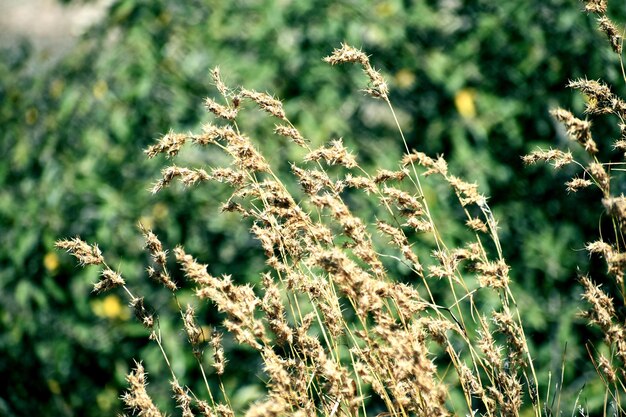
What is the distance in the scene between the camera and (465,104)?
3.27 metres

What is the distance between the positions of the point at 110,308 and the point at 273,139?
0.90 m

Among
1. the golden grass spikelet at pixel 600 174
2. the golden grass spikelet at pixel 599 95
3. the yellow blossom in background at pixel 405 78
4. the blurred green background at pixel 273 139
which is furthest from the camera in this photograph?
the yellow blossom in background at pixel 405 78

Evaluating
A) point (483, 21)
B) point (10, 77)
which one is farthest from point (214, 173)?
point (10, 77)

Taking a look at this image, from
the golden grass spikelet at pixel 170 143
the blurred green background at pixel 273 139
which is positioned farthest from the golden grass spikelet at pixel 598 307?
the blurred green background at pixel 273 139

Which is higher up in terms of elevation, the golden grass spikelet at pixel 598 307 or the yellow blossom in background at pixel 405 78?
the golden grass spikelet at pixel 598 307

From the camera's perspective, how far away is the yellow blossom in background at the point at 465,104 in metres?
3.26

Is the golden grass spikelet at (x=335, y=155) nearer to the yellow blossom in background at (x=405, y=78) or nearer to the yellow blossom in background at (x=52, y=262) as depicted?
the yellow blossom in background at (x=405, y=78)

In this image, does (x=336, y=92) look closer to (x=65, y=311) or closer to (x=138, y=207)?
(x=138, y=207)

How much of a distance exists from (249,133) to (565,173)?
1.21 metres

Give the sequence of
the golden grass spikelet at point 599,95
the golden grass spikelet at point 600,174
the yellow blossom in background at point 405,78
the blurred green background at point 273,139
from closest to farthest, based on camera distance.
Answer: the golden grass spikelet at point 600,174 < the golden grass spikelet at point 599,95 < the blurred green background at point 273,139 < the yellow blossom in background at point 405,78

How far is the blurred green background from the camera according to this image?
10.5ft

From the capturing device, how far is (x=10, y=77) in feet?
12.7

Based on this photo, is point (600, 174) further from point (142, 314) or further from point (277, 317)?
point (142, 314)

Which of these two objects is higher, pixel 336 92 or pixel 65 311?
pixel 336 92
